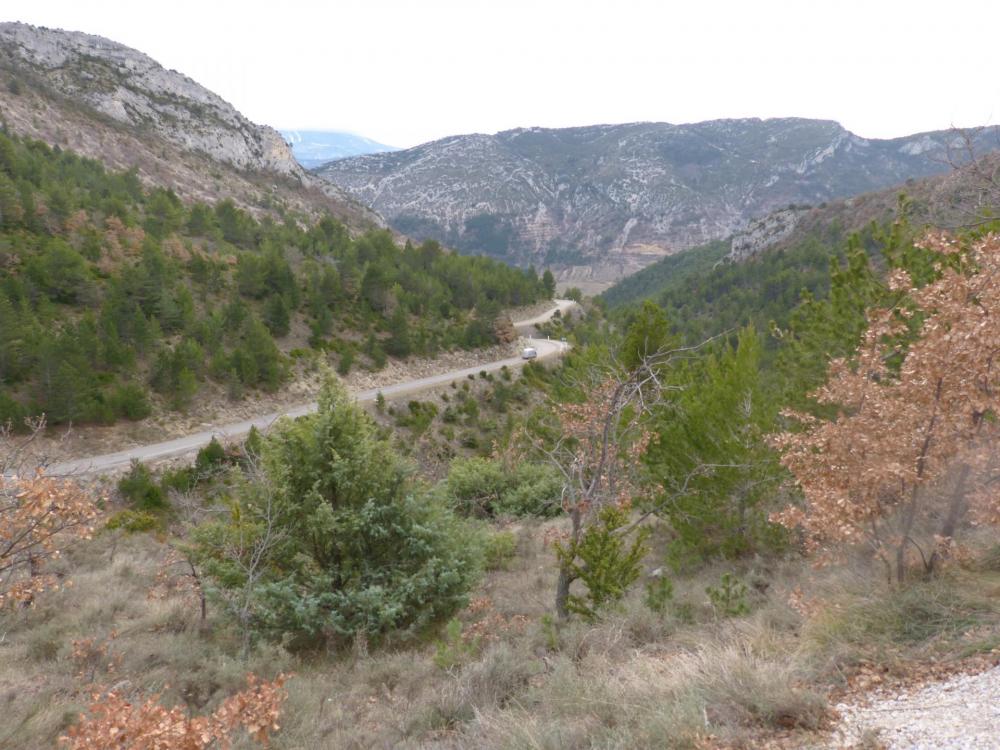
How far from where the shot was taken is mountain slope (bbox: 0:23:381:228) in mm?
52969

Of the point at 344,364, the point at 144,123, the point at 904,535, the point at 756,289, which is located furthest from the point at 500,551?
the point at 144,123

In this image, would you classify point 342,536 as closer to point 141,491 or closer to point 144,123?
point 141,491

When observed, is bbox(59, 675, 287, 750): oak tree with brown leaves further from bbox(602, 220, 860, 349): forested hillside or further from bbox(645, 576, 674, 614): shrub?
bbox(602, 220, 860, 349): forested hillside

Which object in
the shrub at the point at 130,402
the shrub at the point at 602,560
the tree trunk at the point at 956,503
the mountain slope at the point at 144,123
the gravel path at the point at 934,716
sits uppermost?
the mountain slope at the point at 144,123

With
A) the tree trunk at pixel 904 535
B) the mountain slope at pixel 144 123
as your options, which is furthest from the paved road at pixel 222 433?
the mountain slope at pixel 144 123

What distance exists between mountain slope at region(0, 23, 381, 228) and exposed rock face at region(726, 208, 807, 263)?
63713 millimetres

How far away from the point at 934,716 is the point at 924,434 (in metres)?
2.65

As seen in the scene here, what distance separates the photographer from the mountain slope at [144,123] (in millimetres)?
52969

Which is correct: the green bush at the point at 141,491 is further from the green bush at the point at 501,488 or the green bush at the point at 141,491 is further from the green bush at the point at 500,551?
the green bush at the point at 500,551

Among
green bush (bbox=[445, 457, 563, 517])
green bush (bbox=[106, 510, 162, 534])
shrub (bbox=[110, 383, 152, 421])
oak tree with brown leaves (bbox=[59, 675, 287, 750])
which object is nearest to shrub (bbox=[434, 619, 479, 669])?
oak tree with brown leaves (bbox=[59, 675, 287, 750])

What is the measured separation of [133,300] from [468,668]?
27941mm

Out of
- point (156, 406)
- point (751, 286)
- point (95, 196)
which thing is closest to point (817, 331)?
point (156, 406)

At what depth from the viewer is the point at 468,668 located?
5.84m

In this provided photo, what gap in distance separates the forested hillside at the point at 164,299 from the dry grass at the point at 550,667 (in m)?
16.0
